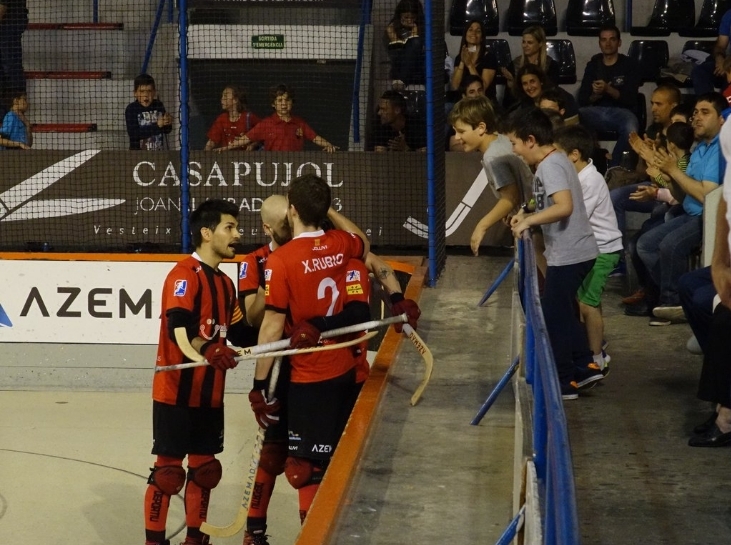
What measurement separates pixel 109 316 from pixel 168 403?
4.26 m

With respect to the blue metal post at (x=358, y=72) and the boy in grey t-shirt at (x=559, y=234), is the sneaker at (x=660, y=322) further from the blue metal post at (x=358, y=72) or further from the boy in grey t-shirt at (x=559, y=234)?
the blue metal post at (x=358, y=72)

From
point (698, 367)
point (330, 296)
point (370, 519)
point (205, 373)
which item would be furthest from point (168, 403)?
point (698, 367)

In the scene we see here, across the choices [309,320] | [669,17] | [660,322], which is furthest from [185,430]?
[669,17]

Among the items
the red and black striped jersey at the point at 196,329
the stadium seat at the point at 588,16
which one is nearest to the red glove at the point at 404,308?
the red and black striped jersey at the point at 196,329

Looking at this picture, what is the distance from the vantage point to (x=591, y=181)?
686 cm

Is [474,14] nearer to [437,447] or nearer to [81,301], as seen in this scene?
[81,301]

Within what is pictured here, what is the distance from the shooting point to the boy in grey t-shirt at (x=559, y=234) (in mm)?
5895

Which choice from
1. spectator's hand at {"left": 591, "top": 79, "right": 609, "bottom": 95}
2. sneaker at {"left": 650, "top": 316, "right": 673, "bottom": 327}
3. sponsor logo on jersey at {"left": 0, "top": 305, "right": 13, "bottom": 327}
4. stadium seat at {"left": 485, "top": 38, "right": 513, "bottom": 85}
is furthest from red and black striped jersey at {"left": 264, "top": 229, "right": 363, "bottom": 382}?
stadium seat at {"left": 485, "top": 38, "right": 513, "bottom": 85}

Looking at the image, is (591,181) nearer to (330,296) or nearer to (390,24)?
(330,296)

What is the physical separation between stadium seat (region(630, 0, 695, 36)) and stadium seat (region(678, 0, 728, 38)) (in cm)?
10

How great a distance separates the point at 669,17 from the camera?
13477 mm

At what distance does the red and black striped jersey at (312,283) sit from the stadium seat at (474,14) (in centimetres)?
866

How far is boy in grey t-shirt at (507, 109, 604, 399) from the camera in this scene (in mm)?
5895

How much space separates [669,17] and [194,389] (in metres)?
9.73
